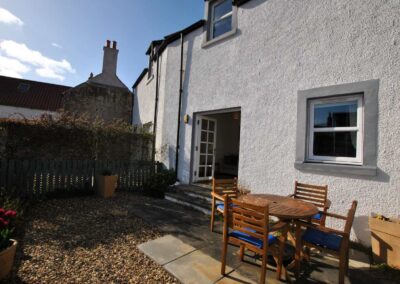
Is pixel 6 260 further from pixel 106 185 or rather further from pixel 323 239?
pixel 106 185

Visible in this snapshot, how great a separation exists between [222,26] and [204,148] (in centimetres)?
389

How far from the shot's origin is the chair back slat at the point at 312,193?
3.98m

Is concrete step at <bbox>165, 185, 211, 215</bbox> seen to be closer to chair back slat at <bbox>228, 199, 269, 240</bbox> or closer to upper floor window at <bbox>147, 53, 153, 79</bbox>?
chair back slat at <bbox>228, 199, 269, 240</bbox>

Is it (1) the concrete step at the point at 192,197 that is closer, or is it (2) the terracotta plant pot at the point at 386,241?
(2) the terracotta plant pot at the point at 386,241

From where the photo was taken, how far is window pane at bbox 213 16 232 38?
6.54 meters

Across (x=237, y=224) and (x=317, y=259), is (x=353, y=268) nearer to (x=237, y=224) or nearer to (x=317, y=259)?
(x=317, y=259)

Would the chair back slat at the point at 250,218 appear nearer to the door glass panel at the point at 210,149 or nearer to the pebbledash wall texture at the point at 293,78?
the pebbledash wall texture at the point at 293,78

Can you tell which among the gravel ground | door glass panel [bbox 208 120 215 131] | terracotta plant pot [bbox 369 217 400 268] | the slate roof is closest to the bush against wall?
the gravel ground

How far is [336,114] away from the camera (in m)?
4.40

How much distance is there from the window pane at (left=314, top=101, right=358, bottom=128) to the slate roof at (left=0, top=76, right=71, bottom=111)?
778 inches

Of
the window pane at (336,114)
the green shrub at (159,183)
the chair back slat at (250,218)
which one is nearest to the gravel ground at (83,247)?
the chair back slat at (250,218)

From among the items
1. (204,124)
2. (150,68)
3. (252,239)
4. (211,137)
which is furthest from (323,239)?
(150,68)

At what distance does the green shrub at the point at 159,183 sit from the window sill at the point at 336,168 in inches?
160

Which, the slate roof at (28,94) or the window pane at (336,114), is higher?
A: the slate roof at (28,94)
